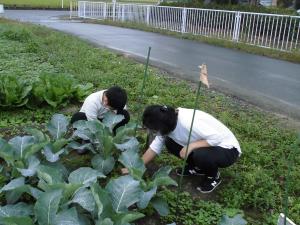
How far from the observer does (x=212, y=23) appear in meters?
14.8

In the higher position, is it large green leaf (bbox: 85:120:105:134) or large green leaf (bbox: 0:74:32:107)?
large green leaf (bbox: 85:120:105:134)

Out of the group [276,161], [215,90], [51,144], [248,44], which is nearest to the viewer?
[51,144]

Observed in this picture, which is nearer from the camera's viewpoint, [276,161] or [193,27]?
[276,161]

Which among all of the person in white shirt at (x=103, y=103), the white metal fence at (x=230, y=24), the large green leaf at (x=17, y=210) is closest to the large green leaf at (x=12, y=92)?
the person in white shirt at (x=103, y=103)

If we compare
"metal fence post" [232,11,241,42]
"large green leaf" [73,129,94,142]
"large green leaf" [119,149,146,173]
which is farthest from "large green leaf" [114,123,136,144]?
"metal fence post" [232,11,241,42]

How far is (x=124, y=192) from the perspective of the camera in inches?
107

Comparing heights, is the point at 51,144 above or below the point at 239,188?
above

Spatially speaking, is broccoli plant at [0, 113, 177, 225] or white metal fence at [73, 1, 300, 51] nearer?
broccoli plant at [0, 113, 177, 225]

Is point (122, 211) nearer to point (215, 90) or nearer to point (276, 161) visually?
point (276, 161)

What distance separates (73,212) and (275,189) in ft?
6.04

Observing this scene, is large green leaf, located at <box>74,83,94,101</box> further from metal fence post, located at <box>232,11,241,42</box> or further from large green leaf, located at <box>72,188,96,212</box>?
metal fence post, located at <box>232,11,241,42</box>

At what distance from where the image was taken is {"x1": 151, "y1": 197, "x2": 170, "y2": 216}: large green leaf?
9.77 ft

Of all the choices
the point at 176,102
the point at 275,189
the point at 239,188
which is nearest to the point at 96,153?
the point at 239,188

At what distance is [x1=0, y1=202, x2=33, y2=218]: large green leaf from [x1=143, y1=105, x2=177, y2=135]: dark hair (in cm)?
102
